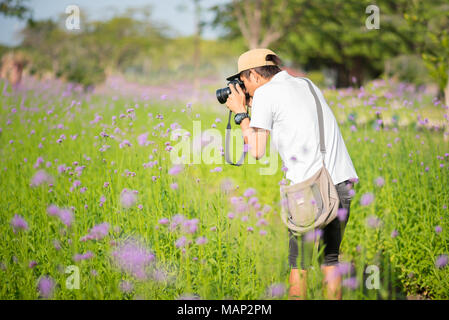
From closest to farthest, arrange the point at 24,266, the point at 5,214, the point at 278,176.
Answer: the point at 24,266
the point at 5,214
the point at 278,176

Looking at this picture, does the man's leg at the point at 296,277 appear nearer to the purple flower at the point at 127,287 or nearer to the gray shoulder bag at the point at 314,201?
the gray shoulder bag at the point at 314,201

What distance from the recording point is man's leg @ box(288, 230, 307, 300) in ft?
6.26

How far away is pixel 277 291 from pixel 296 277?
0.60ft

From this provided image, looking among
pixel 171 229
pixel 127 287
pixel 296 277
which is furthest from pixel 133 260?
pixel 296 277

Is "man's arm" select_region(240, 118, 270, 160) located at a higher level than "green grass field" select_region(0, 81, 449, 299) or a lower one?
higher

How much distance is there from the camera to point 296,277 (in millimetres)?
2031

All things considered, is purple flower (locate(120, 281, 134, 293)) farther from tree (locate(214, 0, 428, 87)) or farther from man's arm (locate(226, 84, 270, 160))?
tree (locate(214, 0, 428, 87))

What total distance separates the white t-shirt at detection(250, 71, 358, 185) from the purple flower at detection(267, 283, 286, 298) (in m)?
0.52

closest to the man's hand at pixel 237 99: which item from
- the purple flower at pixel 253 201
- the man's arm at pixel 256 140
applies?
the man's arm at pixel 256 140

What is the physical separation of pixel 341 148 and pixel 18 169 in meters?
2.58

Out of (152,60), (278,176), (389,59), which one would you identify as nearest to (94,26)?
(152,60)

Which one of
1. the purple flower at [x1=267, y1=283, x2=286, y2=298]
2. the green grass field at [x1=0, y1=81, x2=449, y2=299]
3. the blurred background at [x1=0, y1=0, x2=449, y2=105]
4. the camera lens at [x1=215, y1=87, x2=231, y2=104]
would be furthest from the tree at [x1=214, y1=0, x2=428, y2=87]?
the purple flower at [x1=267, y1=283, x2=286, y2=298]

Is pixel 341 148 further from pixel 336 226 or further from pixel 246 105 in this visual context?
pixel 246 105
